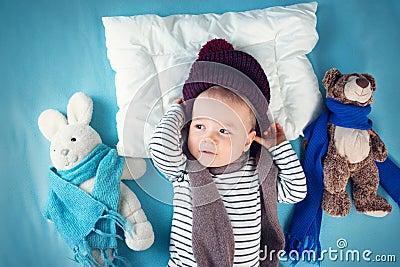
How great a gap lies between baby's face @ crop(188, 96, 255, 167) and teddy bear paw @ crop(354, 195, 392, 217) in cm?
49

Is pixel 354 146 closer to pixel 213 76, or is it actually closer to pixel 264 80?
pixel 264 80

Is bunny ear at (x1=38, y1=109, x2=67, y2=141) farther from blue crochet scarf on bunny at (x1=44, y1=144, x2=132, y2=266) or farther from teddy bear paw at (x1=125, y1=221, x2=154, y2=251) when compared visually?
teddy bear paw at (x1=125, y1=221, x2=154, y2=251)

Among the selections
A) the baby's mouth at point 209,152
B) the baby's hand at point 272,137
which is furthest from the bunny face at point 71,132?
the baby's hand at point 272,137

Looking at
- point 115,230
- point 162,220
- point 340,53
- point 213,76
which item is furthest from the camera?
point 340,53

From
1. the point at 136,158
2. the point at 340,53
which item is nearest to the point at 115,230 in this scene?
the point at 136,158

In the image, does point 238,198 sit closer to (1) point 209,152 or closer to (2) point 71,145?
(1) point 209,152

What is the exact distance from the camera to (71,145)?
131 cm

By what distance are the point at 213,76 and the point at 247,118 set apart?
5.6 inches

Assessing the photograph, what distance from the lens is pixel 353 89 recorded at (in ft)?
4.46

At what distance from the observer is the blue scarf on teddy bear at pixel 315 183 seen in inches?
55.9

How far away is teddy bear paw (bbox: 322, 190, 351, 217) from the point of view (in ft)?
4.71

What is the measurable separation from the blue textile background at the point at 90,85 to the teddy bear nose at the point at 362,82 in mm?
175

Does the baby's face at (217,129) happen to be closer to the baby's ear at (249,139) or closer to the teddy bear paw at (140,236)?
the baby's ear at (249,139)

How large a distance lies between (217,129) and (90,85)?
52 centimetres
